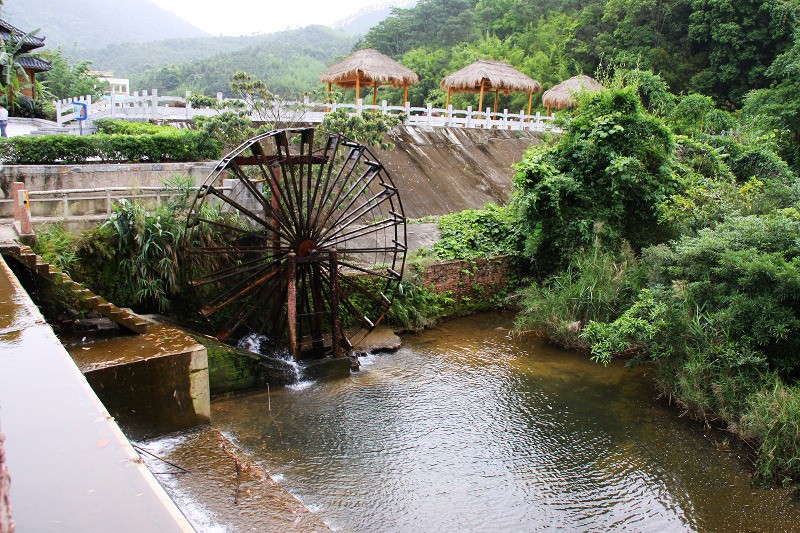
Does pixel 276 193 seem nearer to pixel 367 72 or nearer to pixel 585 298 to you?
pixel 585 298

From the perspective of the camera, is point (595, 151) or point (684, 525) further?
point (595, 151)

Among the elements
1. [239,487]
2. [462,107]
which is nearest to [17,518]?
[239,487]

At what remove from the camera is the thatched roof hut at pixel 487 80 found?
23547 millimetres

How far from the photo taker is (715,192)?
38.5 feet

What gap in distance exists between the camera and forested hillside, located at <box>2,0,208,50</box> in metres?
80.6

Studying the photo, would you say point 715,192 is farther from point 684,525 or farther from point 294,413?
point 294,413

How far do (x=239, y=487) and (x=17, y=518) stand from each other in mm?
3480

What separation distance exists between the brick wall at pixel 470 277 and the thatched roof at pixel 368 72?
9829 millimetres

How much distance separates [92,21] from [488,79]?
90.5m

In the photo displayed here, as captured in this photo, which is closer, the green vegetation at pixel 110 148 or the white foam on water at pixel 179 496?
the white foam on water at pixel 179 496

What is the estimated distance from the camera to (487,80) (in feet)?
77.2

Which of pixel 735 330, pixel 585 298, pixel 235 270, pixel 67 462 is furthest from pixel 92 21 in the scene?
pixel 67 462

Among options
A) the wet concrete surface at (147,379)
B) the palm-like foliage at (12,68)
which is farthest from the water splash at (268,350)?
the palm-like foliage at (12,68)

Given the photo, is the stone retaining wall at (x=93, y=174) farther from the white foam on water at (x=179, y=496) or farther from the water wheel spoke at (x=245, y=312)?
the white foam on water at (x=179, y=496)
